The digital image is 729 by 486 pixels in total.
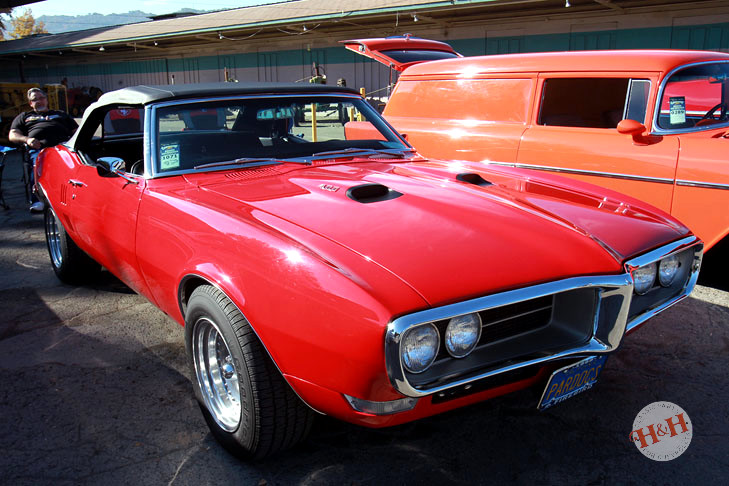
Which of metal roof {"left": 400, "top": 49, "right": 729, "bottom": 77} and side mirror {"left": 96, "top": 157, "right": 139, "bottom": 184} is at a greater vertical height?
metal roof {"left": 400, "top": 49, "right": 729, "bottom": 77}

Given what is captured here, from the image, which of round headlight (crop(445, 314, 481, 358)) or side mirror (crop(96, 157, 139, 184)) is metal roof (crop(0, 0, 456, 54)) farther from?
round headlight (crop(445, 314, 481, 358))

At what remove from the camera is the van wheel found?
423cm

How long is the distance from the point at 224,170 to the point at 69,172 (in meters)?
1.51

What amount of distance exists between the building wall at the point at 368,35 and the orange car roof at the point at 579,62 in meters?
10.2

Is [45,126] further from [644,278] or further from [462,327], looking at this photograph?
[644,278]

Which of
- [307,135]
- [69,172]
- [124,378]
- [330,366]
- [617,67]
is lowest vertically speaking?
[124,378]

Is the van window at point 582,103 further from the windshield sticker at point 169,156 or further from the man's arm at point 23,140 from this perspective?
the man's arm at point 23,140

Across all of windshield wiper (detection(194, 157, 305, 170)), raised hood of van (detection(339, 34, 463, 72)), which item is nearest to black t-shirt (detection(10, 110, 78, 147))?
raised hood of van (detection(339, 34, 463, 72))

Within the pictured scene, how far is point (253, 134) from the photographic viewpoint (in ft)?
10.6

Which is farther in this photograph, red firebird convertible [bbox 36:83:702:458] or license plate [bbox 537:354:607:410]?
license plate [bbox 537:354:607:410]

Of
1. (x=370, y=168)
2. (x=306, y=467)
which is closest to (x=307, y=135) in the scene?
(x=370, y=168)

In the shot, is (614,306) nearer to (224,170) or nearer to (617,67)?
(224,170)

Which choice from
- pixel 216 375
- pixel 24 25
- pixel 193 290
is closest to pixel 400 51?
pixel 193 290

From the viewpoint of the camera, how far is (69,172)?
384cm
